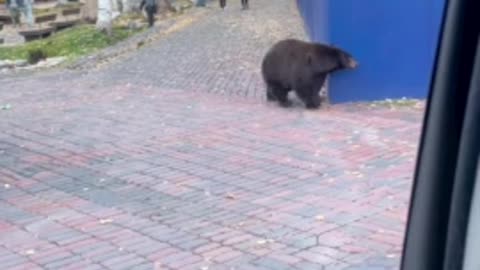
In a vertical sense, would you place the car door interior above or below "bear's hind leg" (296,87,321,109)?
above

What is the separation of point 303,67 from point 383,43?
0.98 metres

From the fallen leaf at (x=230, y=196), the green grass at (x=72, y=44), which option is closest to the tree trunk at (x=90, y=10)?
→ the green grass at (x=72, y=44)

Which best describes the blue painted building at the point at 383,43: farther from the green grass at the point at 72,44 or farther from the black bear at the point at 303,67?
the green grass at the point at 72,44

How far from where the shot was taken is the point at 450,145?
1460 mm

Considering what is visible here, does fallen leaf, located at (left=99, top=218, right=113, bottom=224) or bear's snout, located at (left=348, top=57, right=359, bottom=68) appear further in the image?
bear's snout, located at (left=348, top=57, right=359, bottom=68)

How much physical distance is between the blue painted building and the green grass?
8962mm

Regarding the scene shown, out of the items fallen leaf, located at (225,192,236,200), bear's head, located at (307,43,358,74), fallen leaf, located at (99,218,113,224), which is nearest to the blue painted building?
bear's head, located at (307,43,358,74)

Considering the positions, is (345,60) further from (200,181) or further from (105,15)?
(105,15)

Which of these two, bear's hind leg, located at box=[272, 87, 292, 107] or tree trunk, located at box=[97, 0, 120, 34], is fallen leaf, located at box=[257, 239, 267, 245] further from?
tree trunk, located at box=[97, 0, 120, 34]

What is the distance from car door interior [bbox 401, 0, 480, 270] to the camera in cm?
140

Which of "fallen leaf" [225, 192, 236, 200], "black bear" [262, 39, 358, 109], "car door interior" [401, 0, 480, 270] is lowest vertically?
"fallen leaf" [225, 192, 236, 200]

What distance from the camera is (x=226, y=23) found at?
20391 mm

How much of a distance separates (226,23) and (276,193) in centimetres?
1443

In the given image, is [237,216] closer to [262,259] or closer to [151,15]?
[262,259]
